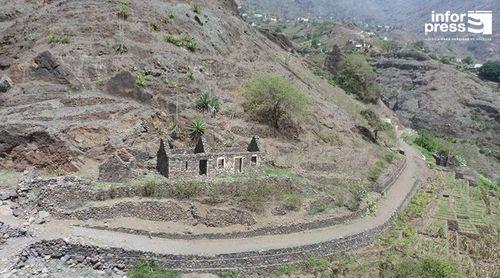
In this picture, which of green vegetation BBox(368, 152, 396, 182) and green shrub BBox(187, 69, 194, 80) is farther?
green vegetation BBox(368, 152, 396, 182)

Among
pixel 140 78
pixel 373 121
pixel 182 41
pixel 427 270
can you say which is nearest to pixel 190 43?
pixel 182 41

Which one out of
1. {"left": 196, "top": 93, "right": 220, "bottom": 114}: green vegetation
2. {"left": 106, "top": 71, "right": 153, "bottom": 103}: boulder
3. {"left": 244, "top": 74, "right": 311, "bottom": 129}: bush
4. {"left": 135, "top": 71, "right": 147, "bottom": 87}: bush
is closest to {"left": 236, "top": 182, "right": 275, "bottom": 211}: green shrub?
{"left": 196, "top": 93, "right": 220, "bottom": 114}: green vegetation

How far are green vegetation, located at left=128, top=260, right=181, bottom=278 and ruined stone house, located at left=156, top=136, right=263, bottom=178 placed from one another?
18.3ft

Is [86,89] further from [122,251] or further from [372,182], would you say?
[372,182]

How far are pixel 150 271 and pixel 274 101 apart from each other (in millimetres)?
17807

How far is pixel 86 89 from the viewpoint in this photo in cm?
3281

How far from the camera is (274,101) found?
38031 millimetres

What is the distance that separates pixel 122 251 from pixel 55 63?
14.9 metres

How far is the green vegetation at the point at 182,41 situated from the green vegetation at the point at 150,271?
69.0 ft

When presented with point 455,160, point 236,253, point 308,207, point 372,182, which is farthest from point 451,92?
point 236,253

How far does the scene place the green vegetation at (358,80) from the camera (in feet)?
221

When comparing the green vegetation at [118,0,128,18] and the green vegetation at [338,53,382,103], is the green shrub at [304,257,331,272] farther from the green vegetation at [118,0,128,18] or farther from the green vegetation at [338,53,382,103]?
the green vegetation at [338,53,382,103]

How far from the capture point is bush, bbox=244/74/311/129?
124 ft

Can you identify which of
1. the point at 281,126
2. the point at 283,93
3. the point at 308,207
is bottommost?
the point at 308,207
